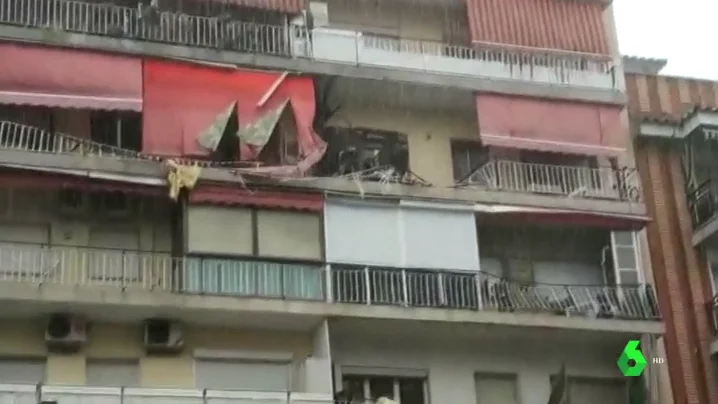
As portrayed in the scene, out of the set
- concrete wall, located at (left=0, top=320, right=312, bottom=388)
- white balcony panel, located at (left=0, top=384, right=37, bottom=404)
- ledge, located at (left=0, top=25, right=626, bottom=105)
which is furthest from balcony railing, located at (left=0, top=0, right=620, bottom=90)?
white balcony panel, located at (left=0, top=384, right=37, bottom=404)

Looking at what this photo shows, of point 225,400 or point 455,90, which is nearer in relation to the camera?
point 225,400

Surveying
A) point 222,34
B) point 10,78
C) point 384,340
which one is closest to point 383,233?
point 384,340

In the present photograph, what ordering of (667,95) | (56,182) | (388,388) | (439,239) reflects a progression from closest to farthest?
(56,182) < (388,388) < (439,239) < (667,95)

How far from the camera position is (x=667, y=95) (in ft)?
84.7

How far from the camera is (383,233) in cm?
2136

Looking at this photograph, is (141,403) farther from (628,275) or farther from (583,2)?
(583,2)

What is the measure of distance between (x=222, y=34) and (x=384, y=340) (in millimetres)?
6105

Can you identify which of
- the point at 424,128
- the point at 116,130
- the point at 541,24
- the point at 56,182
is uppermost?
the point at 541,24

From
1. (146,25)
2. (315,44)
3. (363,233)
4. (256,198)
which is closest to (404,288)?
(363,233)

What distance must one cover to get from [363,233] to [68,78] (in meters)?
5.49

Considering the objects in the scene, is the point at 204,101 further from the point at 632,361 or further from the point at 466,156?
the point at 632,361

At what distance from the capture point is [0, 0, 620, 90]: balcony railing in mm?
21469

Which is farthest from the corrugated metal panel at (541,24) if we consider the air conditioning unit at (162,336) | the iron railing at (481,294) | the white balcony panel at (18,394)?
the white balcony panel at (18,394)

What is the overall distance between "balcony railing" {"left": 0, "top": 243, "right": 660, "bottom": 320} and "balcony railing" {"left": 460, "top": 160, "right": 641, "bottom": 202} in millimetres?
2021
